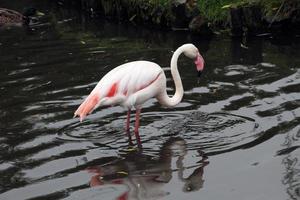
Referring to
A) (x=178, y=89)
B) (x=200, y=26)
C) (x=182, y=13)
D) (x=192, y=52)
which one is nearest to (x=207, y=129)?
(x=178, y=89)

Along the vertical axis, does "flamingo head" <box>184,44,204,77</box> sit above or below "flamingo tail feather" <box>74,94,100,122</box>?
above

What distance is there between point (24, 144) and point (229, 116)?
9.69 feet

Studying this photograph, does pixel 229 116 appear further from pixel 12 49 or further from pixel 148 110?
pixel 12 49

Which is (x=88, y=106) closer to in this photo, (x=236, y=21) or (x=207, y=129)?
(x=207, y=129)

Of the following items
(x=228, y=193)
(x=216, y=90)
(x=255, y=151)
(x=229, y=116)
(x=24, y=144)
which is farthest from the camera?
(x=216, y=90)

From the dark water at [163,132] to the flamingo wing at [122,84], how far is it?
1.84 ft

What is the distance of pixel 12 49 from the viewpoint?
1564 cm

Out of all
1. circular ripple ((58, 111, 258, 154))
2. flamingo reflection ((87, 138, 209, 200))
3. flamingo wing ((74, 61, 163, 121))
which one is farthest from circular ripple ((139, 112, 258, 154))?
flamingo wing ((74, 61, 163, 121))

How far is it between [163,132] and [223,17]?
7.23 metres

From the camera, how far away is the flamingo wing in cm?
846

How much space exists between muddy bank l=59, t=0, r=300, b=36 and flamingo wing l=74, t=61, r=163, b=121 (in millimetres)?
6759

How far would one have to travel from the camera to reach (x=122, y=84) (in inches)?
339

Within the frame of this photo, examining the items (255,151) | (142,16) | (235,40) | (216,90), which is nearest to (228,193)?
(255,151)

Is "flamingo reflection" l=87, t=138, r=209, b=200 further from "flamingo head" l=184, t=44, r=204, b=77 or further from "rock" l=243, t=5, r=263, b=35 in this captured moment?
"rock" l=243, t=5, r=263, b=35
